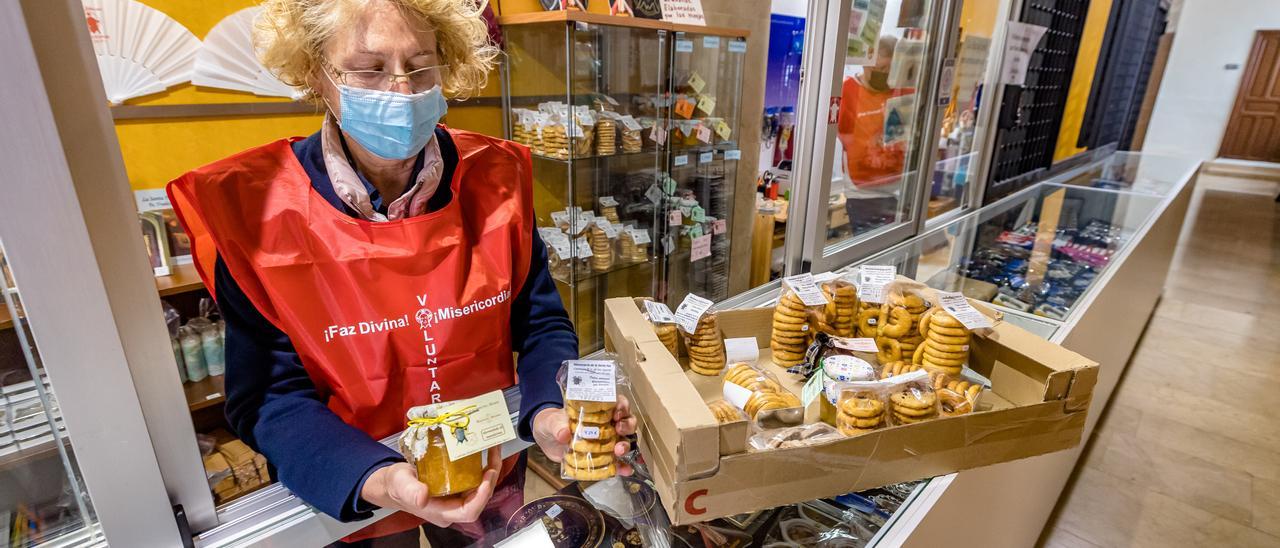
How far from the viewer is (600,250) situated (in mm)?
3289

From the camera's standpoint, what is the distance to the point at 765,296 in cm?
184

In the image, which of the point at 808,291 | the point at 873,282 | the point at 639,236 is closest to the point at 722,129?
the point at 639,236

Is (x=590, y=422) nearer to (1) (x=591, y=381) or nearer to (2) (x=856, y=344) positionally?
(1) (x=591, y=381)

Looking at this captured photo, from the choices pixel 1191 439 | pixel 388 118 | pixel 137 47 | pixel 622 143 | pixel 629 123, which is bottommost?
pixel 1191 439

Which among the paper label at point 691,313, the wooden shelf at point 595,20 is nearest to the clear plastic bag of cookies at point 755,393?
the paper label at point 691,313

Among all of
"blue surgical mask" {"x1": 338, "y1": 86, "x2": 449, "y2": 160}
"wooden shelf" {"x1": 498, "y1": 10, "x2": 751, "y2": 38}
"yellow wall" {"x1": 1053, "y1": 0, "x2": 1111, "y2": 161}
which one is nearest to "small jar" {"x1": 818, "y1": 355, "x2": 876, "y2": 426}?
"blue surgical mask" {"x1": 338, "y1": 86, "x2": 449, "y2": 160}

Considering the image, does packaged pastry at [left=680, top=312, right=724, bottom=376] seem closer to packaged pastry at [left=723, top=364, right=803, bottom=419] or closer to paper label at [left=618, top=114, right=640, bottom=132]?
packaged pastry at [left=723, top=364, right=803, bottom=419]

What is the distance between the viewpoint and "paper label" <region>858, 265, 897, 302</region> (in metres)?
1.51

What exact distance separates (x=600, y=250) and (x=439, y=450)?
8.14ft

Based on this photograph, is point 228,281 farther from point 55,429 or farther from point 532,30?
point 532,30

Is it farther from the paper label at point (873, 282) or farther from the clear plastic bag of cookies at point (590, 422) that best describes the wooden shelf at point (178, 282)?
the paper label at point (873, 282)

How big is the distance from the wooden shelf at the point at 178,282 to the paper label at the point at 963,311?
7.91 feet

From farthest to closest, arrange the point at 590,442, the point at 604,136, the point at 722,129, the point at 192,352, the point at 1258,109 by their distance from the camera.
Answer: the point at 1258,109
the point at 722,129
the point at 604,136
the point at 192,352
the point at 590,442

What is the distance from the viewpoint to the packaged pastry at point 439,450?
824 millimetres
